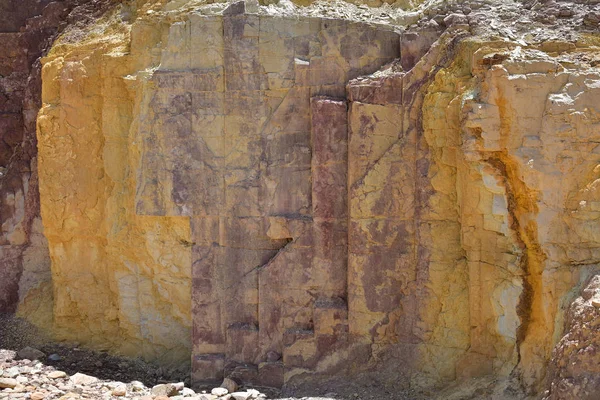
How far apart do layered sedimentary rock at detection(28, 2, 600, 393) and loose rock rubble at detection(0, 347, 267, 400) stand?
1.73ft

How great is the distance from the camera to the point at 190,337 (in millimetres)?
10688

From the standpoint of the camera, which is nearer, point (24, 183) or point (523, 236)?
point (523, 236)

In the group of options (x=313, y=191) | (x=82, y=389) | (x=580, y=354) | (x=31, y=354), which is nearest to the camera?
(x=580, y=354)

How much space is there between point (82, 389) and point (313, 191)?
3978 millimetres

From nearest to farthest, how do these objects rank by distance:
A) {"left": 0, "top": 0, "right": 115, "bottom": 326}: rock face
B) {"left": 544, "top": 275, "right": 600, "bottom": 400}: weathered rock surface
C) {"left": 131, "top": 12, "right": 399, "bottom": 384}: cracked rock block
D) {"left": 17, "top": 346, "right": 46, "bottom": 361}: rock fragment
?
{"left": 544, "top": 275, "right": 600, "bottom": 400}: weathered rock surface
{"left": 131, "top": 12, "right": 399, "bottom": 384}: cracked rock block
{"left": 17, "top": 346, "right": 46, "bottom": 361}: rock fragment
{"left": 0, "top": 0, "right": 115, "bottom": 326}: rock face

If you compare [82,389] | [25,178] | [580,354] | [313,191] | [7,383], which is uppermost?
[313,191]

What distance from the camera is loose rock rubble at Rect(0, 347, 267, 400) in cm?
947

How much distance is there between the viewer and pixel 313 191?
9656 millimetres

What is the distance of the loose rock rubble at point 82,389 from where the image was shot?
31.1ft

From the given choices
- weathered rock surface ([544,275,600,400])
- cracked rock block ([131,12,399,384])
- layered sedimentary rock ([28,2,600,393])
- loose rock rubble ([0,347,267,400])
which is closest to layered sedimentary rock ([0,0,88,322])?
layered sedimentary rock ([28,2,600,393])

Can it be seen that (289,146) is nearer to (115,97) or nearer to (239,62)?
(239,62)

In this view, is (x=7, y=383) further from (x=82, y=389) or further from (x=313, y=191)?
(x=313, y=191)

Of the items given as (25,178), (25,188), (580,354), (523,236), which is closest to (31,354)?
(25,188)

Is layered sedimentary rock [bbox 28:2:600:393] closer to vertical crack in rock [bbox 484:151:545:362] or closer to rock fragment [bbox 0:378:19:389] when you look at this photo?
vertical crack in rock [bbox 484:151:545:362]
